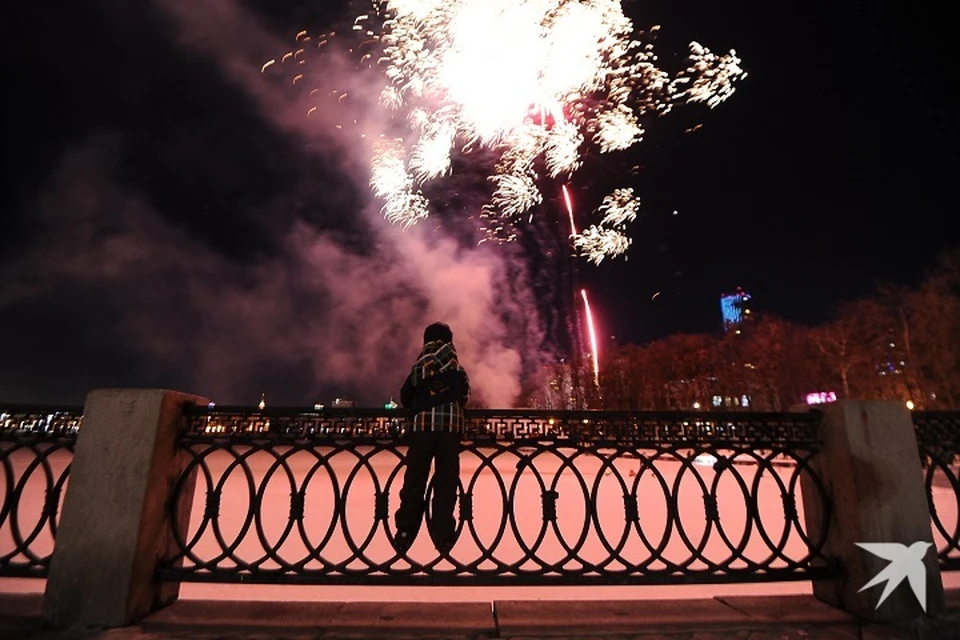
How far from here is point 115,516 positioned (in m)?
3.14

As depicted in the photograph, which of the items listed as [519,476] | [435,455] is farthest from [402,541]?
[519,476]

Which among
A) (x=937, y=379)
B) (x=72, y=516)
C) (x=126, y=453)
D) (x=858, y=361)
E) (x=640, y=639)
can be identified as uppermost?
(x=858, y=361)

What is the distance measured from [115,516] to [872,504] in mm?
4902

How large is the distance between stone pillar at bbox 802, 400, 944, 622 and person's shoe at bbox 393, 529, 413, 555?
2927 mm

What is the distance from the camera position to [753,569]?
348 cm

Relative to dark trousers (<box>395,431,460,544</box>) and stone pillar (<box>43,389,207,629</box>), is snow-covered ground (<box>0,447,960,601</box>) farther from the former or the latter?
stone pillar (<box>43,389,207,629</box>)

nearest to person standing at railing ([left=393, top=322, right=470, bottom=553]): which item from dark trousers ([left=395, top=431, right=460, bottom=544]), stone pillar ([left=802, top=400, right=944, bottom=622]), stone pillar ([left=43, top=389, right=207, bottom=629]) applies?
dark trousers ([left=395, top=431, right=460, bottom=544])

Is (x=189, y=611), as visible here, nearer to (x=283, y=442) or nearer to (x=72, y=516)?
(x=72, y=516)

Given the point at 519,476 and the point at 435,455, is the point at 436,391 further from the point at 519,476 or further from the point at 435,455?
Result: the point at 519,476

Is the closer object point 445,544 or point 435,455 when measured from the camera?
point 445,544

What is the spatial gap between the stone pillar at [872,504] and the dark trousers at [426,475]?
2.67 meters

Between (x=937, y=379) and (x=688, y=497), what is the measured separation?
2906cm

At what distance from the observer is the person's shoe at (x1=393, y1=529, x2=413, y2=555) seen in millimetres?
3490

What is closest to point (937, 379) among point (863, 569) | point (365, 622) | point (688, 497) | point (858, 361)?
point (858, 361)
